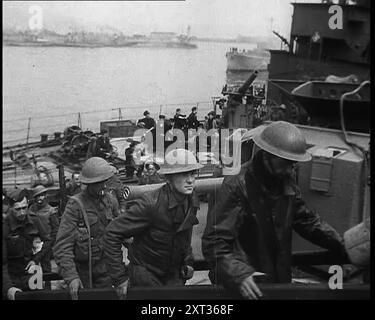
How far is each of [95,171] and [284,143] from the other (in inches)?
36.1

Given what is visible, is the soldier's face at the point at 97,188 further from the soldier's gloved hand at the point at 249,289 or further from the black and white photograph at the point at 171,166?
the soldier's gloved hand at the point at 249,289

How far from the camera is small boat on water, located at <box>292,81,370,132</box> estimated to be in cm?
274

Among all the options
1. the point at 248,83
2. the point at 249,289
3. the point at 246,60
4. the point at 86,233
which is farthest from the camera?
the point at 248,83

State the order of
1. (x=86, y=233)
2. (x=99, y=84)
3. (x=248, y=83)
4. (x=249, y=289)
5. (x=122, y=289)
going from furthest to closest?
(x=248, y=83) < (x=99, y=84) < (x=86, y=233) < (x=122, y=289) < (x=249, y=289)

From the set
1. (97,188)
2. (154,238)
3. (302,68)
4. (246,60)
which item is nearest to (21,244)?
(97,188)

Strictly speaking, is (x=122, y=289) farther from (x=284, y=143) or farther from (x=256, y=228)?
(x=284, y=143)

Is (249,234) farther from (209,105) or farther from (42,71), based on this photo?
(42,71)

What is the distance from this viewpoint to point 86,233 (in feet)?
8.68

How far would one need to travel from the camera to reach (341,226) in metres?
2.71

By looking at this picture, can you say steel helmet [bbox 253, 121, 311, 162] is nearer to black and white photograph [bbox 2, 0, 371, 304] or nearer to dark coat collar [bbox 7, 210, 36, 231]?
black and white photograph [bbox 2, 0, 371, 304]

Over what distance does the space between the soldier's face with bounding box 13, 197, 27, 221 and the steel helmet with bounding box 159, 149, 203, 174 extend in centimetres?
71

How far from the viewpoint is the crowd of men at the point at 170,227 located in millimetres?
2492

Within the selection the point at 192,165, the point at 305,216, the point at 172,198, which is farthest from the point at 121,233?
the point at 305,216
